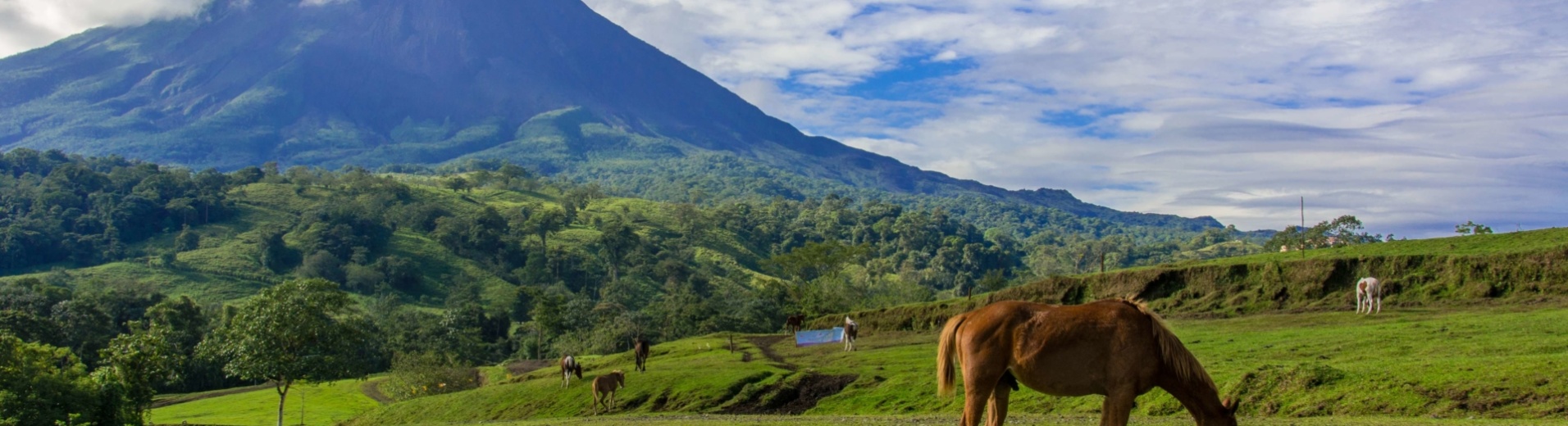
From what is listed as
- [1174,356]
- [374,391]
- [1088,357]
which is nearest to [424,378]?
[374,391]

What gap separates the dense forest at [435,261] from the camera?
67.6 meters

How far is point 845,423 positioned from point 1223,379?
795 centimetres

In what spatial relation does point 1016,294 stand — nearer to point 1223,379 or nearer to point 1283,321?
point 1283,321

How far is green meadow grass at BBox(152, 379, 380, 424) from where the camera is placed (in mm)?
46938

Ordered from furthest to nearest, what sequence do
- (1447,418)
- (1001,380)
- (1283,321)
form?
(1283,321)
(1447,418)
(1001,380)

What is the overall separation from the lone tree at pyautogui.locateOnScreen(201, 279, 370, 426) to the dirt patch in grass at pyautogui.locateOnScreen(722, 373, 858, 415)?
655 inches

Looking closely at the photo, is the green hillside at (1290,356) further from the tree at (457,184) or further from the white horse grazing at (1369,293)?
the tree at (457,184)

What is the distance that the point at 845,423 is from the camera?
17.6 metres

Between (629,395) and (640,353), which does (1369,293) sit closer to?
(629,395)

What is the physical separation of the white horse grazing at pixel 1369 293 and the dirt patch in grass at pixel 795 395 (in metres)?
19.1

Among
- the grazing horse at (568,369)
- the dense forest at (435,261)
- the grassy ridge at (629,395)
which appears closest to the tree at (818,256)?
the dense forest at (435,261)

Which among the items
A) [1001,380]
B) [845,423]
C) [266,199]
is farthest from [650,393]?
[266,199]

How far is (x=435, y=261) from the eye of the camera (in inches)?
4498

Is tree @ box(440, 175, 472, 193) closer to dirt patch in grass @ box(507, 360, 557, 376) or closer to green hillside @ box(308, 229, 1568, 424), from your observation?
dirt patch in grass @ box(507, 360, 557, 376)
